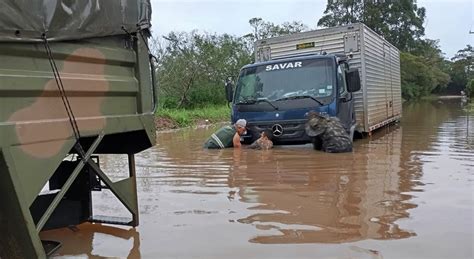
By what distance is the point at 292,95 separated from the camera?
9.35 metres

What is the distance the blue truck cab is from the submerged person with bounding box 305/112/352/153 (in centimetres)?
20

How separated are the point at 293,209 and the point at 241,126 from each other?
4567 millimetres

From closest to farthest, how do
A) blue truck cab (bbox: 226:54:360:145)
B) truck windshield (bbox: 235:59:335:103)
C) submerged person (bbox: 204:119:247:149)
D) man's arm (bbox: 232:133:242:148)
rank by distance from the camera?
blue truck cab (bbox: 226:54:360:145), truck windshield (bbox: 235:59:335:103), submerged person (bbox: 204:119:247:149), man's arm (bbox: 232:133:242:148)

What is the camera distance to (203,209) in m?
5.15

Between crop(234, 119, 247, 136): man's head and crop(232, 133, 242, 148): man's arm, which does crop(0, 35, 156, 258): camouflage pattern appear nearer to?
crop(234, 119, 247, 136): man's head

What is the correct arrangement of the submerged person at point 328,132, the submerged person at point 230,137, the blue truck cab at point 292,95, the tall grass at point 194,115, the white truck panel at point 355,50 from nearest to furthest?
the submerged person at point 328,132, the blue truck cab at point 292,95, the submerged person at point 230,137, the white truck panel at point 355,50, the tall grass at point 194,115

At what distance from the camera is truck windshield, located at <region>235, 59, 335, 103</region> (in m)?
9.33

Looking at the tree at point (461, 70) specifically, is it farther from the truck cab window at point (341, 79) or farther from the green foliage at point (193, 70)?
the truck cab window at point (341, 79)

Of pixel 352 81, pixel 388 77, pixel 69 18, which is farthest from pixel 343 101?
pixel 69 18

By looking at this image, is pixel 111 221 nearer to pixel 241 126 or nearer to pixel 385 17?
pixel 241 126

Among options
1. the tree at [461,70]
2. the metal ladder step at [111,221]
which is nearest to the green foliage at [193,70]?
the metal ladder step at [111,221]

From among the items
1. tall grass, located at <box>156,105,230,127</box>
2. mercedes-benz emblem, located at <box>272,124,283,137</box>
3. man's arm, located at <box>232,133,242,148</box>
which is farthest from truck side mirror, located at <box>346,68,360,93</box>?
tall grass, located at <box>156,105,230,127</box>

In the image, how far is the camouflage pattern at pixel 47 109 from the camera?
2.66 metres

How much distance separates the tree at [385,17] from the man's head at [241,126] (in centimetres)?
4364
